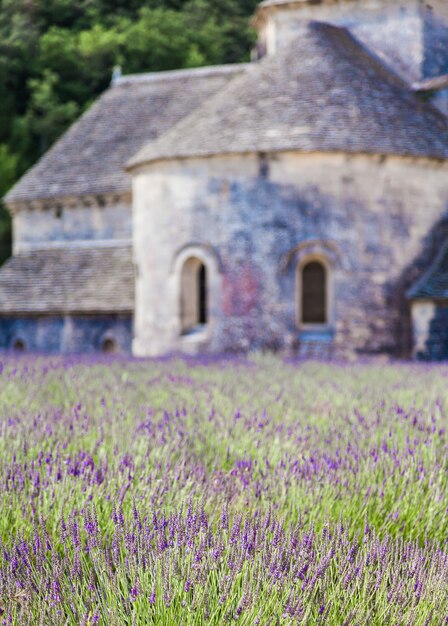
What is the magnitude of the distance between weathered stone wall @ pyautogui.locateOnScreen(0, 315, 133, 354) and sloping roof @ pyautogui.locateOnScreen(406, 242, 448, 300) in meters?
7.55

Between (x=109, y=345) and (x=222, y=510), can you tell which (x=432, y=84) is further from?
(x=222, y=510)

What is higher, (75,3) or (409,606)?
(75,3)

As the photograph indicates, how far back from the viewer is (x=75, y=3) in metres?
52.9

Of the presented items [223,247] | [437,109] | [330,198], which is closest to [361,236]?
[330,198]

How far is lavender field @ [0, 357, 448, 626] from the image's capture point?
3.08 meters

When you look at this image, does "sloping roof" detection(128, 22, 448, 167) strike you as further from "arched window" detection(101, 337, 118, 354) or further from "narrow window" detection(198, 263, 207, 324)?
"arched window" detection(101, 337, 118, 354)

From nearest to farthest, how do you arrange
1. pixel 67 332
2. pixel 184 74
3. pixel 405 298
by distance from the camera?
1. pixel 405 298
2. pixel 67 332
3. pixel 184 74

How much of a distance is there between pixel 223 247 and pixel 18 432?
602 inches

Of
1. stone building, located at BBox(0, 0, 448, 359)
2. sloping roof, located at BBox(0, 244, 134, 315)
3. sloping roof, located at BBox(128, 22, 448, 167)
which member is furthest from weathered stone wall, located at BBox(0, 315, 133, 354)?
sloping roof, located at BBox(128, 22, 448, 167)

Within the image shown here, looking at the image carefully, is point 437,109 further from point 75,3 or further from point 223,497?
point 75,3

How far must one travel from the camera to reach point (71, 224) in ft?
91.4

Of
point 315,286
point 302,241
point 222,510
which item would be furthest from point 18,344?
point 222,510

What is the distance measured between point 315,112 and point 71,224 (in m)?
9.86

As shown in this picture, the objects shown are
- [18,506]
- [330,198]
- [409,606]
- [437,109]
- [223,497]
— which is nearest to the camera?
[409,606]
